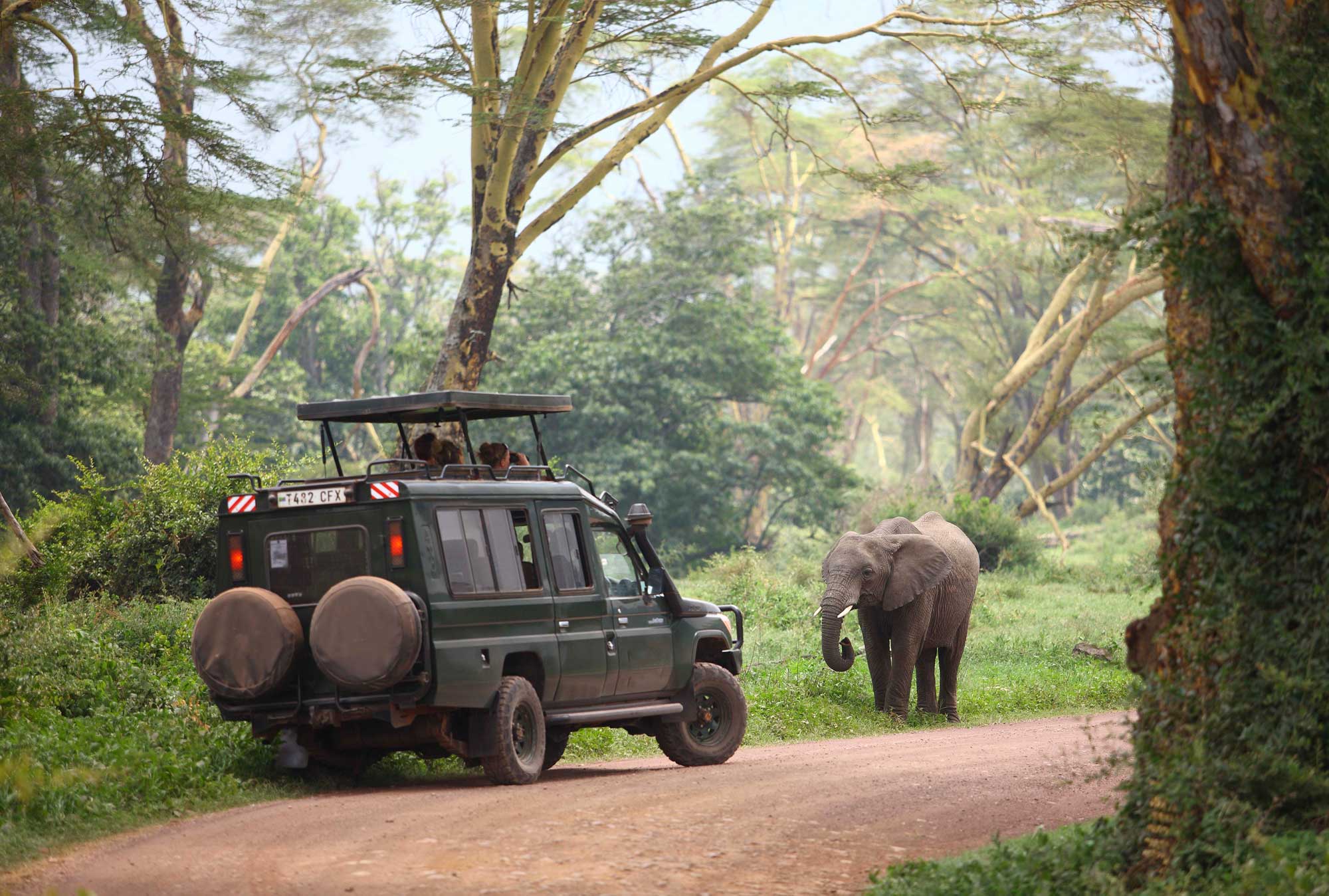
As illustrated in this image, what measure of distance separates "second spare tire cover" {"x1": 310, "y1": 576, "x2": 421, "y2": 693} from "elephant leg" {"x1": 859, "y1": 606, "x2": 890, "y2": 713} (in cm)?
790

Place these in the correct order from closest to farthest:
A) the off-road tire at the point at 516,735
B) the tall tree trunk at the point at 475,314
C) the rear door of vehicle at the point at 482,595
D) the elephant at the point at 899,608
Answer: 1. the rear door of vehicle at the point at 482,595
2. the off-road tire at the point at 516,735
3. the elephant at the point at 899,608
4. the tall tree trunk at the point at 475,314

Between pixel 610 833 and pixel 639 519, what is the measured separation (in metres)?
3.33

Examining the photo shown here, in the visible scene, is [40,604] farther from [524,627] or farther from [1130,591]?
[1130,591]

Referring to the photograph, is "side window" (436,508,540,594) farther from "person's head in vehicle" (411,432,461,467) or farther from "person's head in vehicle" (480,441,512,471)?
"person's head in vehicle" (480,441,512,471)

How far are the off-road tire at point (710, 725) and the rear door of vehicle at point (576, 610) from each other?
3.39ft

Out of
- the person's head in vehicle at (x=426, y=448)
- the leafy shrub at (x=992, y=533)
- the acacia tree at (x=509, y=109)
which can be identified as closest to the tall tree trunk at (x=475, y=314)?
the acacia tree at (x=509, y=109)

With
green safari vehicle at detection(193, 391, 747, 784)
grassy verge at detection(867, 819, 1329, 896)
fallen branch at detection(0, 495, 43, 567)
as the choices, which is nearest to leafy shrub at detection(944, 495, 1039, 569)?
fallen branch at detection(0, 495, 43, 567)

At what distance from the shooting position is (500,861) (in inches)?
295

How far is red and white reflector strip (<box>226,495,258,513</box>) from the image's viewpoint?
10.2 meters

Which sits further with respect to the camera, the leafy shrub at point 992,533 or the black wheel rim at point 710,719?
the leafy shrub at point 992,533

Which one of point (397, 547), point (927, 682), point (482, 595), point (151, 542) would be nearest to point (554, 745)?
point (482, 595)

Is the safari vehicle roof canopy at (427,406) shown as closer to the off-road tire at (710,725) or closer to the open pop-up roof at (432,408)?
the open pop-up roof at (432,408)

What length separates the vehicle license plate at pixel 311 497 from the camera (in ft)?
32.3

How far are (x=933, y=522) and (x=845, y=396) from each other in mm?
43792
